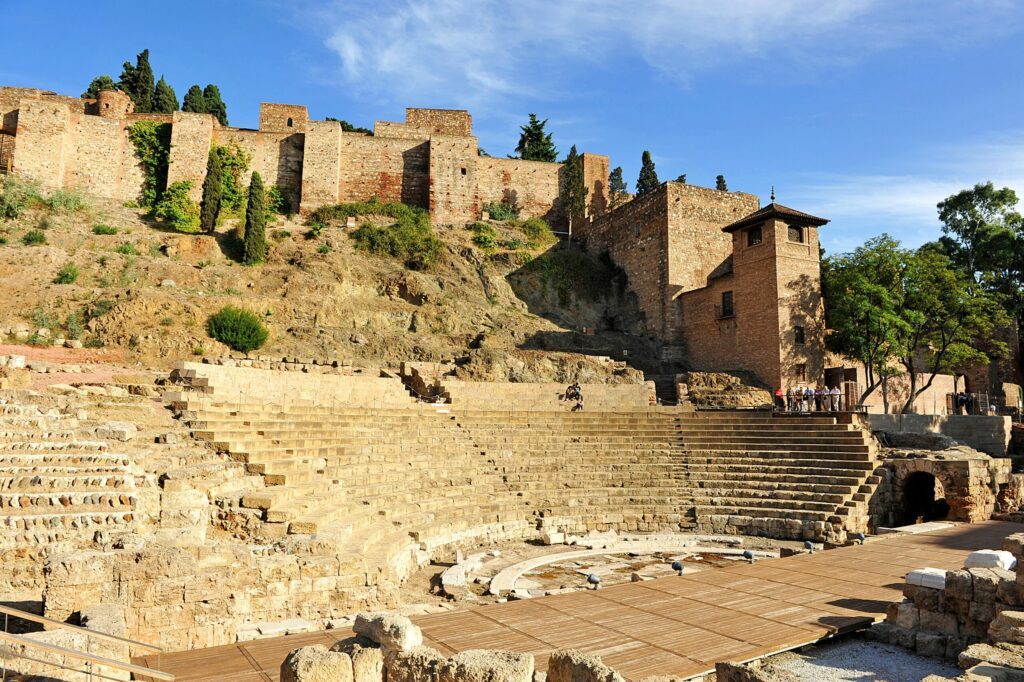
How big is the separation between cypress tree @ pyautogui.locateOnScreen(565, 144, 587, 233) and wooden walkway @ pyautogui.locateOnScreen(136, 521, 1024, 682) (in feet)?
108

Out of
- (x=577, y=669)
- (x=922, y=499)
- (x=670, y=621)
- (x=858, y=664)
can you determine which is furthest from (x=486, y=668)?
(x=922, y=499)

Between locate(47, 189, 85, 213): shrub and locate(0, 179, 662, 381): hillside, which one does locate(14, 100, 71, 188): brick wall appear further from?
locate(0, 179, 662, 381): hillside

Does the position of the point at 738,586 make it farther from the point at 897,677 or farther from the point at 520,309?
the point at 520,309

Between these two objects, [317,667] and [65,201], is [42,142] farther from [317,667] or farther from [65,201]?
[317,667]

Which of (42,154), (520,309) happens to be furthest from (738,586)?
(42,154)

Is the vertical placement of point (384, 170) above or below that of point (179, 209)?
above

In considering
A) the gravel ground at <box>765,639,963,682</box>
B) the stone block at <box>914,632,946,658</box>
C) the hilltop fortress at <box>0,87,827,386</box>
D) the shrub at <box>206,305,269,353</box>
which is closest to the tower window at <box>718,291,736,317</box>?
the hilltop fortress at <box>0,87,827,386</box>

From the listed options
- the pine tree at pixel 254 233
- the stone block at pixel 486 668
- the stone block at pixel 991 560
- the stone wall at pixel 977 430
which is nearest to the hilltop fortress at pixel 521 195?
the stone wall at pixel 977 430

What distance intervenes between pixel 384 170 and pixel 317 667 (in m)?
37.8

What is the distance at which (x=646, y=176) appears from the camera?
52.6m

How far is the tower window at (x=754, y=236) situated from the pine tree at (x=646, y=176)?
25785 mm

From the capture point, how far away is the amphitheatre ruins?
6258 mm

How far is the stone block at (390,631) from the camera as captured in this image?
4.64 metres

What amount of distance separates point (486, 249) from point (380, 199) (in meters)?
8.03
